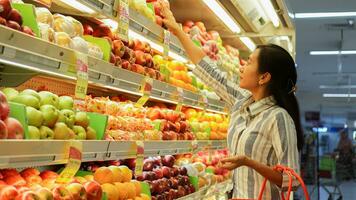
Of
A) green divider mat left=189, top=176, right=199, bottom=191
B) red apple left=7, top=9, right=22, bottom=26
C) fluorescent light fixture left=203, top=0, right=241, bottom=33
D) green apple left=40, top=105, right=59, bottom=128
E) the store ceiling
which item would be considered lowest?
green divider mat left=189, top=176, right=199, bottom=191

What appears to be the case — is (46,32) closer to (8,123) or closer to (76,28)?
(76,28)

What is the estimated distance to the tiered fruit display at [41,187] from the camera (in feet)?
5.70

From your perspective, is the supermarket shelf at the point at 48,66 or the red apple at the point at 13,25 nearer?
the supermarket shelf at the point at 48,66

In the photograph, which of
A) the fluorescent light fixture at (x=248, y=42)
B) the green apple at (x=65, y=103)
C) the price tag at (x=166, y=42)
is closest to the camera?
the green apple at (x=65, y=103)

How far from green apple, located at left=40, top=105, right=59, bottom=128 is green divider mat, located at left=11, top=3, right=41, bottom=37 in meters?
0.28

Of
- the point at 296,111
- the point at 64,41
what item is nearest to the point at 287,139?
the point at 296,111

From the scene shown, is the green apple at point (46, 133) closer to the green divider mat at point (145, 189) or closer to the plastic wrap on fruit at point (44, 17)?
the plastic wrap on fruit at point (44, 17)

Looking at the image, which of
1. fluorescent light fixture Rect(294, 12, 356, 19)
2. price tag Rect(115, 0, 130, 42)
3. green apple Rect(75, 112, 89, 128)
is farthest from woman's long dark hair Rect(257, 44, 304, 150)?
fluorescent light fixture Rect(294, 12, 356, 19)

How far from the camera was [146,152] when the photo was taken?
279cm

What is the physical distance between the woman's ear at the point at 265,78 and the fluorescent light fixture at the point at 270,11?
1.81m

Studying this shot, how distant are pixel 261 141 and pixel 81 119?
1020 millimetres

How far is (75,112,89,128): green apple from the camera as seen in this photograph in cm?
221

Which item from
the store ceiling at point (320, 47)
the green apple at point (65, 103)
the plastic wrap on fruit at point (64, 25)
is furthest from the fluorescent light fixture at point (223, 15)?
the store ceiling at point (320, 47)

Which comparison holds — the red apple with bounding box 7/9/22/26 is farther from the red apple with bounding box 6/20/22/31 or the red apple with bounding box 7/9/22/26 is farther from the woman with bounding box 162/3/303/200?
the woman with bounding box 162/3/303/200
